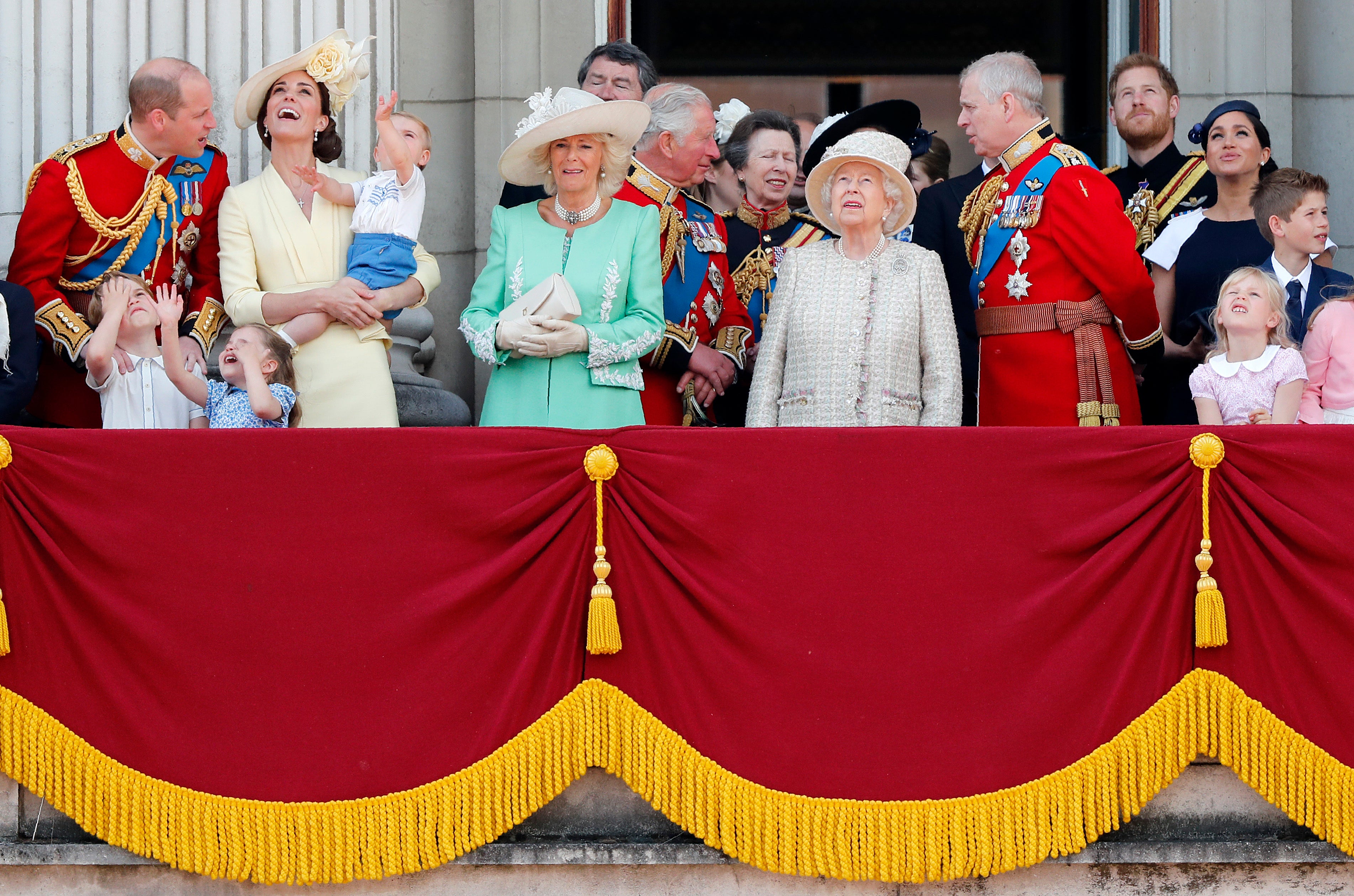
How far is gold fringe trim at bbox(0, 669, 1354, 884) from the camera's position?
4.29 meters

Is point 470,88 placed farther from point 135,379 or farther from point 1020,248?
point 1020,248

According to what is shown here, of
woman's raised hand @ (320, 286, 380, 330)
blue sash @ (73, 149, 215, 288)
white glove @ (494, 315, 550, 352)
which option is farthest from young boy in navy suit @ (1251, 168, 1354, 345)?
blue sash @ (73, 149, 215, 288)

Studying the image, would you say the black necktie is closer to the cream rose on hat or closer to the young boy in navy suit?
the young boy in navy suit

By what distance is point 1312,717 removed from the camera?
4.30m

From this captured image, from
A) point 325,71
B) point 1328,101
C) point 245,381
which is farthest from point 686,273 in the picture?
point 1328,101

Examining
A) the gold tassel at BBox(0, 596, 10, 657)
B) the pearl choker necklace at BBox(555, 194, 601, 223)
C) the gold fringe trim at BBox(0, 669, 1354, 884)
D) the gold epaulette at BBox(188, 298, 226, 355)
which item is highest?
the pearl choker necklace at BBox(555, 194, 601, 223)

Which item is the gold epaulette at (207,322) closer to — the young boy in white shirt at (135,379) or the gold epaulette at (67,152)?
the young boy in white shirt at (135,379)

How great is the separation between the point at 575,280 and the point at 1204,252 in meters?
2.14

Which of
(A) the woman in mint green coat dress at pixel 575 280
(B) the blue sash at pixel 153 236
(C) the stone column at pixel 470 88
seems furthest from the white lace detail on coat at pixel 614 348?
(C) the stone column at pixel 470 88

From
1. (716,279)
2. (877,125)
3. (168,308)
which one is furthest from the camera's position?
(877,125)

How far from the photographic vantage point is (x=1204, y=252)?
576 cm

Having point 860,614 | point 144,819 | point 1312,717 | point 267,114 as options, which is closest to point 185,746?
point 144,819

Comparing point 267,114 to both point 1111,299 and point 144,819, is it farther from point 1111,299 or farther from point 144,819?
point 1111,299

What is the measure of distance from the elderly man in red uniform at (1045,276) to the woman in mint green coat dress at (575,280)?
1.11 meters
